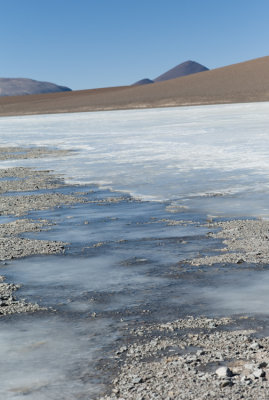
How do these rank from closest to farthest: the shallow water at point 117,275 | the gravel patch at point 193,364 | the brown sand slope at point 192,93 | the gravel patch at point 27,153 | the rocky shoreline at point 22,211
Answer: the gravel patch at point 193,364 < the shallow water at point 117,275 < the rocky shoreline at point 22,211 < the gravel patch at point 27,153 < the brown sand slope at point 192,93

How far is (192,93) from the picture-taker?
69250mm

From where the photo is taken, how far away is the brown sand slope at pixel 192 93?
6456cm

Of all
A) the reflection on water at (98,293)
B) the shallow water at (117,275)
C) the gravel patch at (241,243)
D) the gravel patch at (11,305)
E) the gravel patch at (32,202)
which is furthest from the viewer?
the gravel patch at (32,202)

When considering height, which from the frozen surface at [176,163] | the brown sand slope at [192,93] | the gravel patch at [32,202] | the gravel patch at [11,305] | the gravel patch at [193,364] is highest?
the brown sand slope at [192,93]

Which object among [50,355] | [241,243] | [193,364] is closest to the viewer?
[193,364]

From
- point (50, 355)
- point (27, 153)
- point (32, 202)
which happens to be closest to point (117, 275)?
point (50, 355)

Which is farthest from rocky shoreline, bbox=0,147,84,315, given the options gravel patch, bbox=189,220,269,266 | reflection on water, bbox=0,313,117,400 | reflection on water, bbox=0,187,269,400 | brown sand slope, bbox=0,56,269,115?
brown sand slope, bbox=0,56,269,115

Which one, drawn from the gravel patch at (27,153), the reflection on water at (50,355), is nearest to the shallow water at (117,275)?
the reflection on water at (50,355)

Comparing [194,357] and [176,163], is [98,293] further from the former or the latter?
[176,163]

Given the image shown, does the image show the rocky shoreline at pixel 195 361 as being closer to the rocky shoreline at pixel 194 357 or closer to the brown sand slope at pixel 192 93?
the rocky shoreline at pixel 194 357

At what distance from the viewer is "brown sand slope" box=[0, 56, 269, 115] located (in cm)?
6456

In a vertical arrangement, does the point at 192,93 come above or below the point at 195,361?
above

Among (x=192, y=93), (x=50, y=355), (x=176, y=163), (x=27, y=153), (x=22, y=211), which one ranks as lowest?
(x=50, y=355)

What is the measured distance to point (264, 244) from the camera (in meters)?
6.95
